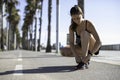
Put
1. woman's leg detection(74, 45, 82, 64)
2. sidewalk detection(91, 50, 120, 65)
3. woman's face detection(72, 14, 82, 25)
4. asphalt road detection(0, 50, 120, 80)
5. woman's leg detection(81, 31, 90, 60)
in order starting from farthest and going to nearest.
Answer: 1. sidewalk detection(91, 50, 120, 65)
2. woman's leg detection(74, 45, 82, 64)
3. woman's face detection(72, 14, 82, 25)
4. woman's leg detection(81, 31, 90, 60)
5. asphalt road detection(0, 50, 120, 80)

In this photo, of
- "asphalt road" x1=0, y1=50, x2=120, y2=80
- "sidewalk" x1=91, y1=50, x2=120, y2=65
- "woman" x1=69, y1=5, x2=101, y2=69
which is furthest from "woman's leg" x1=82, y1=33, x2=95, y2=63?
"sidewalk" x1=91, y1=50, x2=120, y2=65

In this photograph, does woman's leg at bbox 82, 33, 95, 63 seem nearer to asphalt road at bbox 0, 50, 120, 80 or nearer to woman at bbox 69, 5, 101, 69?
woman at bbox 69, 5, 101, 69

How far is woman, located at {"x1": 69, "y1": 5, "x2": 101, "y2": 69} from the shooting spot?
324 inches

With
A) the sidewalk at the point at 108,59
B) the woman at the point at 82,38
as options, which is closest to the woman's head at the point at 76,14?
the woman at the point at 82,38

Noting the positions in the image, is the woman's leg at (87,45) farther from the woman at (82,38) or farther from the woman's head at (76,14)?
the woman's head at (76,14)

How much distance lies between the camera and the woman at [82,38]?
27.0ft

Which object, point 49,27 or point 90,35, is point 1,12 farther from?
point 90,35

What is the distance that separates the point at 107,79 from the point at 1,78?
203 cm

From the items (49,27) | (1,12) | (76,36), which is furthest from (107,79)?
(1,12)

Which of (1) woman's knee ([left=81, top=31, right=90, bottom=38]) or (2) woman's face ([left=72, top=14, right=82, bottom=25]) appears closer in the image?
(1) woman's knee ([left=81, top=31, right=90, bottom=38])

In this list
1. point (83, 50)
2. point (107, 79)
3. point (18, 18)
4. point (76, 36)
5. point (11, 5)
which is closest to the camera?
point (107, 79)

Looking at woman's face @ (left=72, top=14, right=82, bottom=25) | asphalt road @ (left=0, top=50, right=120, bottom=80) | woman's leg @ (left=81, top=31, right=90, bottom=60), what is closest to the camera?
asphalt road @ (left=0, top=50, right=120, bottom=80)

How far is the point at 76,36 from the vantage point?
8750 millimetres

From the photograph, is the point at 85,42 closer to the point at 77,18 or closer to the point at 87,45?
the point at 87,45
